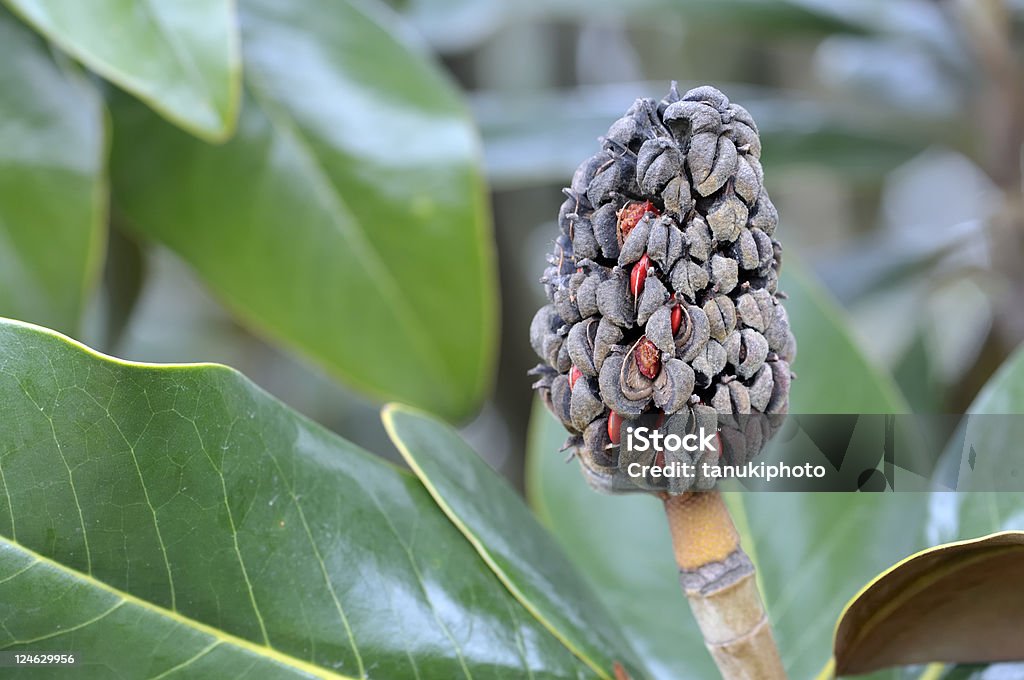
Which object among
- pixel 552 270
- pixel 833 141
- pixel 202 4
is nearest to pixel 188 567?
pixel 552 270

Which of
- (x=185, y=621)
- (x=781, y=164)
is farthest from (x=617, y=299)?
(x=781, y=164)

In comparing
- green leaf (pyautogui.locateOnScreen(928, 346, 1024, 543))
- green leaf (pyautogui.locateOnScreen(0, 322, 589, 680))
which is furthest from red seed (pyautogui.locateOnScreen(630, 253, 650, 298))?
green leaf (pyautogui.locateOnScreen(928, 346, 1024, 543))

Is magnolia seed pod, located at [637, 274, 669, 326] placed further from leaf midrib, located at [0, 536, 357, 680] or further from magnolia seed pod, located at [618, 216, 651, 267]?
leaf midrib, located at [0, 536, 357, 680]

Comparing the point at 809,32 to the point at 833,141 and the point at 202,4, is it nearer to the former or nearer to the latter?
the point at 833,141

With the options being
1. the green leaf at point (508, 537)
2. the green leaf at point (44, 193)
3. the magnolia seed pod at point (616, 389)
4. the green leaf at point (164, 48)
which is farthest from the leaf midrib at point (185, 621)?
the green leaf at point (44, 193)

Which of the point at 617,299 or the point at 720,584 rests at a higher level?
the point at 617,299

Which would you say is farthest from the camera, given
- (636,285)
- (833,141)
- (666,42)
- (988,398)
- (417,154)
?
(666,42)

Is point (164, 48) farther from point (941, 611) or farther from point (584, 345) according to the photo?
point (941, 611)
